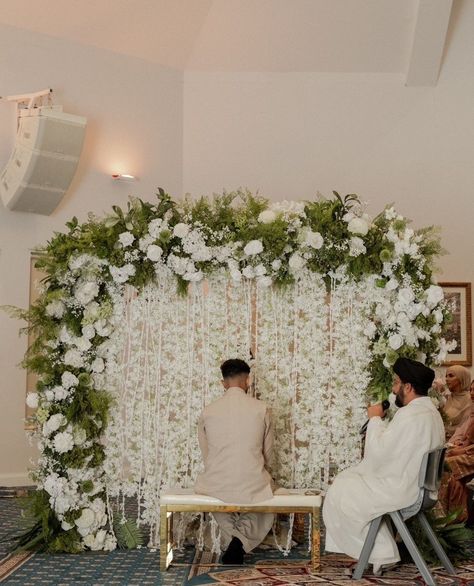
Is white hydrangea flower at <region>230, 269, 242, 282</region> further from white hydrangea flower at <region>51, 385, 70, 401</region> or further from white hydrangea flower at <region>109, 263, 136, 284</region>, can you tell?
white hydrangea flower at <region>51, 385, 70, 401</region>

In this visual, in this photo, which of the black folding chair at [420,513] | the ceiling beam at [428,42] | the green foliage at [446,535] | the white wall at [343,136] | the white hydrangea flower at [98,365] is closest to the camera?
the black folding chair at [420,513]

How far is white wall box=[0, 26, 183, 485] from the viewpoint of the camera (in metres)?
10.7

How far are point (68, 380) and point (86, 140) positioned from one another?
5083mm

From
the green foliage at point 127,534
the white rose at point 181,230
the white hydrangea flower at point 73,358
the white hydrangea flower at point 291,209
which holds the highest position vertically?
the white hydrangea flower at point 291,209

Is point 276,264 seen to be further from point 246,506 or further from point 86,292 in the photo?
point 246,506

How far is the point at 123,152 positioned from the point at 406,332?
19.1 ft

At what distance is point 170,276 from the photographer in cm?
726

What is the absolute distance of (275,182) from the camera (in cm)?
1202

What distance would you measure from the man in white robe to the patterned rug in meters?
0.26

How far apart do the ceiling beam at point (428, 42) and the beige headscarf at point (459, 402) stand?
4552mm

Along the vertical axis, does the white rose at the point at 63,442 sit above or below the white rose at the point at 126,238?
below

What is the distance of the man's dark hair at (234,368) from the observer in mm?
6797

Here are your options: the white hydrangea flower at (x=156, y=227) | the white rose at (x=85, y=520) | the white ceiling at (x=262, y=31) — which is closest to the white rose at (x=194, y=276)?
the white hydrangea flower at (x=156, y=227)

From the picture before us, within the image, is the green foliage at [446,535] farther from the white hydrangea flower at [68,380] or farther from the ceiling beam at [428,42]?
the ceiling beam at [428,42]
